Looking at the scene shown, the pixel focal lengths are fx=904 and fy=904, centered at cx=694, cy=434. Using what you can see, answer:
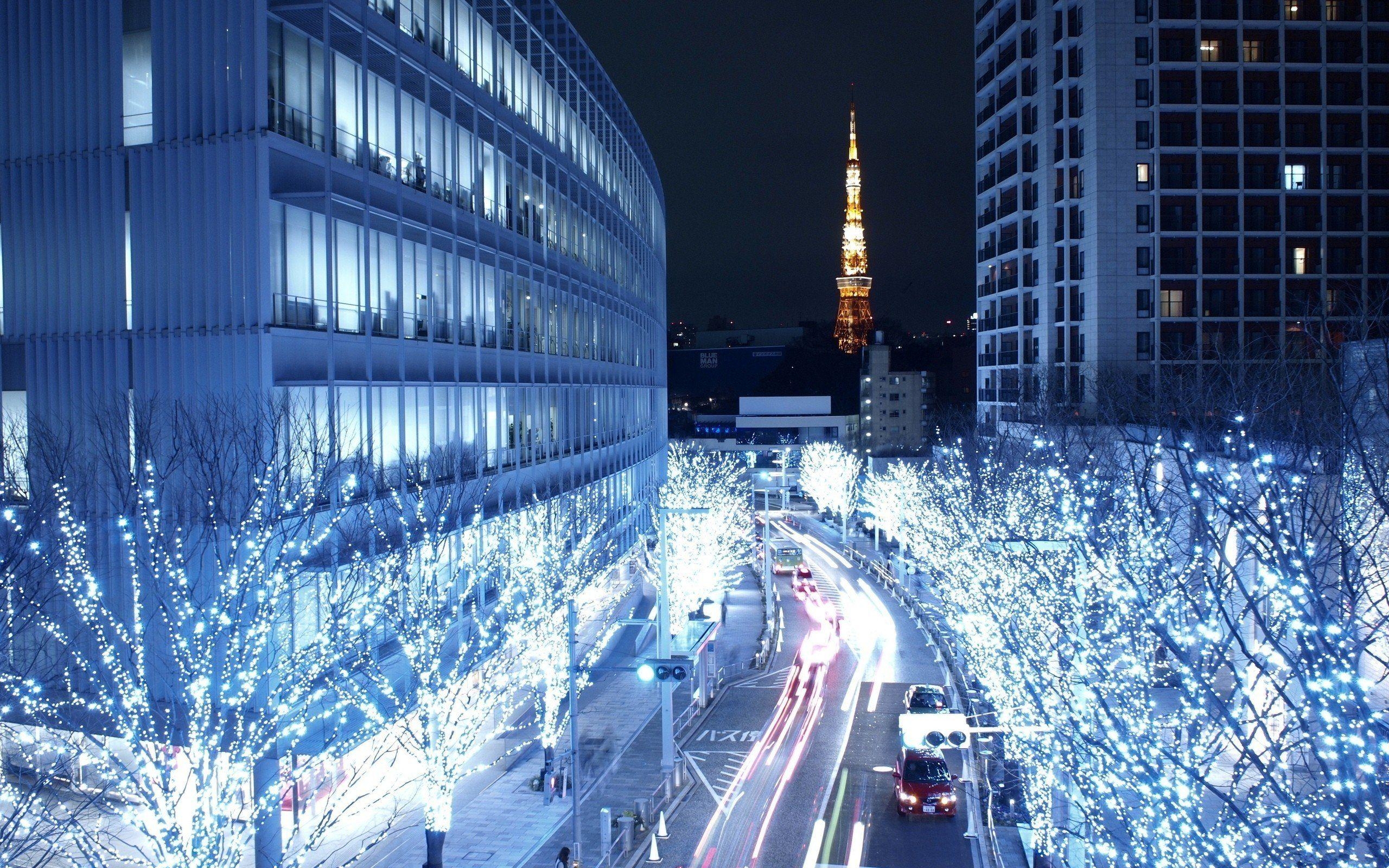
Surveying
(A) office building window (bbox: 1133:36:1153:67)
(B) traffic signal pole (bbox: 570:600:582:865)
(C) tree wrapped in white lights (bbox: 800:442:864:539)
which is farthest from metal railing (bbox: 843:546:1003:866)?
(A) office building window (bbox: 1133:36:1153:67)

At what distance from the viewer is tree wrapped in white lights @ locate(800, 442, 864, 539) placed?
186ft

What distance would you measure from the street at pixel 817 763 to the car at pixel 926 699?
84 cm

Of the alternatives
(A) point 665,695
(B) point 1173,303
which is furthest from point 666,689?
(B) point 1173,303

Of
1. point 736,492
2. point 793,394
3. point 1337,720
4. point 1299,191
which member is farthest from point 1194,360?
point 793,394

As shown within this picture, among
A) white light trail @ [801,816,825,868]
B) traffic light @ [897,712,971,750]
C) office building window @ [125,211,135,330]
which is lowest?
white light trail @ [801,816,825,868]

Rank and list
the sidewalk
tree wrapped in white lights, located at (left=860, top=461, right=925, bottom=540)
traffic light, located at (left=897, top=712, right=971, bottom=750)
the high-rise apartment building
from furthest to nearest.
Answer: tree wrapped in white lights, located at (left=860, top=461, right=925, bottom=540) → the high-rise apartment building → the sidewalk → traffic light, located at (left=897, top=712, right=971, bottom=750)

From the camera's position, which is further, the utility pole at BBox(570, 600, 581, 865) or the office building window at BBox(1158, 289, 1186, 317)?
the office building window at BBox(1158, 289, 1186, 317)

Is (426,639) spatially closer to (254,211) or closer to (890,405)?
(254,211)

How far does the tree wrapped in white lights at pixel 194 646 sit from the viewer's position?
10.4 meters

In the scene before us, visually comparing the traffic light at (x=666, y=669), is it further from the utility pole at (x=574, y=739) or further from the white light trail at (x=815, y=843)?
the white light trail at (x=815, y=843)

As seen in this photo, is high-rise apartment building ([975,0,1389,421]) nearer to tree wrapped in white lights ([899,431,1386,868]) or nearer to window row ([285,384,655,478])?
tree wrapped in white lights ([899,431,1386,868])

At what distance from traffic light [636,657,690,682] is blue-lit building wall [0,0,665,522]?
239 inches

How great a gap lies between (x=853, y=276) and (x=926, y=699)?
4269 inches

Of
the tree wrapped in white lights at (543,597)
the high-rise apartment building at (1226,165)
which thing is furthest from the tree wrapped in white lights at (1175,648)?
the high-rise apartment building at (1226,165)
